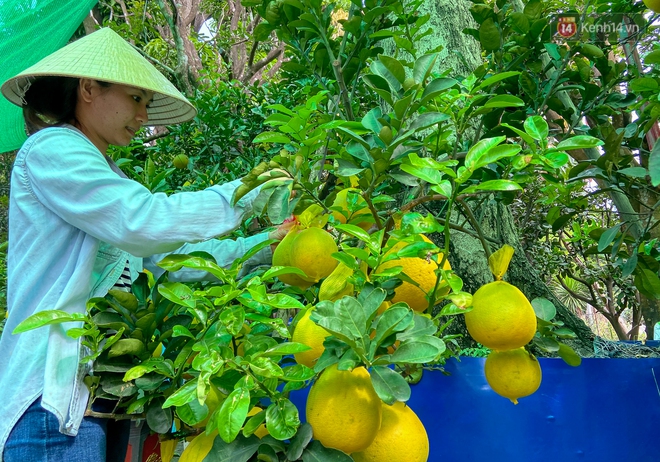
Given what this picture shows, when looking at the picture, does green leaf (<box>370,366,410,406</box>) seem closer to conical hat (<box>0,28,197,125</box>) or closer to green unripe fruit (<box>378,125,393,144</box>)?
green unripe fruit (<box>378,125,393,144</box>)

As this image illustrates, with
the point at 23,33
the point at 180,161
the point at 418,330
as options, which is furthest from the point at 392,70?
the point at 23,33

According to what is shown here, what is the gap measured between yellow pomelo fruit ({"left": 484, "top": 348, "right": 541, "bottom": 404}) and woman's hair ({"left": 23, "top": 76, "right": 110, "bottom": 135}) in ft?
3.05

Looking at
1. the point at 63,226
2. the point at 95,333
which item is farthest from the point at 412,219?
the point at 63,226

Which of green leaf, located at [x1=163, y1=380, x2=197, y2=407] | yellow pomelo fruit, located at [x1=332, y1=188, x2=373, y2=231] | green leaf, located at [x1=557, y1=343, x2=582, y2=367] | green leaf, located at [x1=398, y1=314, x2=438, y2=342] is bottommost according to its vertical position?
green leaf, located at [x1=557, y1=343, x2=582, y2=367]

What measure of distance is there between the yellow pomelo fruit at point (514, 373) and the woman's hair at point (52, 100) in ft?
3.05

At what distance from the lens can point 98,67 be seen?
41.8 inches

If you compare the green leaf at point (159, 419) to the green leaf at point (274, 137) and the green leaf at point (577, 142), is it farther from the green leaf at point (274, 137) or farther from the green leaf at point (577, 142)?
the green leaf at point (577, 142)

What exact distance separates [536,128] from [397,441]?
45 centimetres

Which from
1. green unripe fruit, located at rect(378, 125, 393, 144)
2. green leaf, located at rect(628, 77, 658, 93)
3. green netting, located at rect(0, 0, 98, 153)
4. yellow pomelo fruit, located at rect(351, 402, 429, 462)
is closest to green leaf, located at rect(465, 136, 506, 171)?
green unripe fruit, located at rect(378, 125, 393, 144)

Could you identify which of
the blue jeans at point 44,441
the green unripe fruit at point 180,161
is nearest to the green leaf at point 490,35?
the blue jeans at point 44,441

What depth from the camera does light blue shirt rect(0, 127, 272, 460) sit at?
0.88 metres

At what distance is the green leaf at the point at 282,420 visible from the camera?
23.3 inches

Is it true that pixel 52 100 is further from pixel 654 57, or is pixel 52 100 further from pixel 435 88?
pixel 654 57

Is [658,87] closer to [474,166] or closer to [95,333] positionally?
[474,166]
